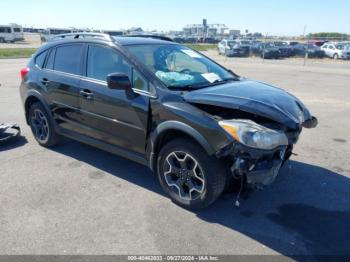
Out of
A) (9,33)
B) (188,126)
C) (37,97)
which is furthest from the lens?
(9,33)

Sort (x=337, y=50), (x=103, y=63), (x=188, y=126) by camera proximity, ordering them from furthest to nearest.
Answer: (x=337, y=50) → (x=103, y=63) → (x=188, y=126)

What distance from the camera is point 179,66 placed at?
4.58m

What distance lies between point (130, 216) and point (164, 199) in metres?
0.52

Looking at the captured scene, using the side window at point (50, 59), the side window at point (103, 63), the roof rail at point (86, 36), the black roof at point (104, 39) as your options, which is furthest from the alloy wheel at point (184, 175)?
the side window at point (50, 59)

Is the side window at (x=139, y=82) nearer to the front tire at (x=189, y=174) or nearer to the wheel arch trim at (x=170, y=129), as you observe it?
the wheel arch trim at (x=170, y=129)

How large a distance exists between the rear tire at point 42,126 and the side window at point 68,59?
80 cm

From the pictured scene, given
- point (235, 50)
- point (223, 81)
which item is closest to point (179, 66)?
point (223, 81)

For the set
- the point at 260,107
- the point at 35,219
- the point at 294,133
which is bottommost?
the point at 35,219

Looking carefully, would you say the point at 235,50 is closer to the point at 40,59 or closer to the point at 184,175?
the point at 40,59

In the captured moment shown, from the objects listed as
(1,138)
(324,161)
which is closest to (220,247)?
(324,161)

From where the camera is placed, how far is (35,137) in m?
5.93

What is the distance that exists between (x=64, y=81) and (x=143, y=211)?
2289 millimetres

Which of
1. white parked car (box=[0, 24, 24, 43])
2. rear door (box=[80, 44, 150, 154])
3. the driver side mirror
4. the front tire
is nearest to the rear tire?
rear door (box=[80, 44, 150, 154])

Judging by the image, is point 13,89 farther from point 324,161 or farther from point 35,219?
point 324,161
